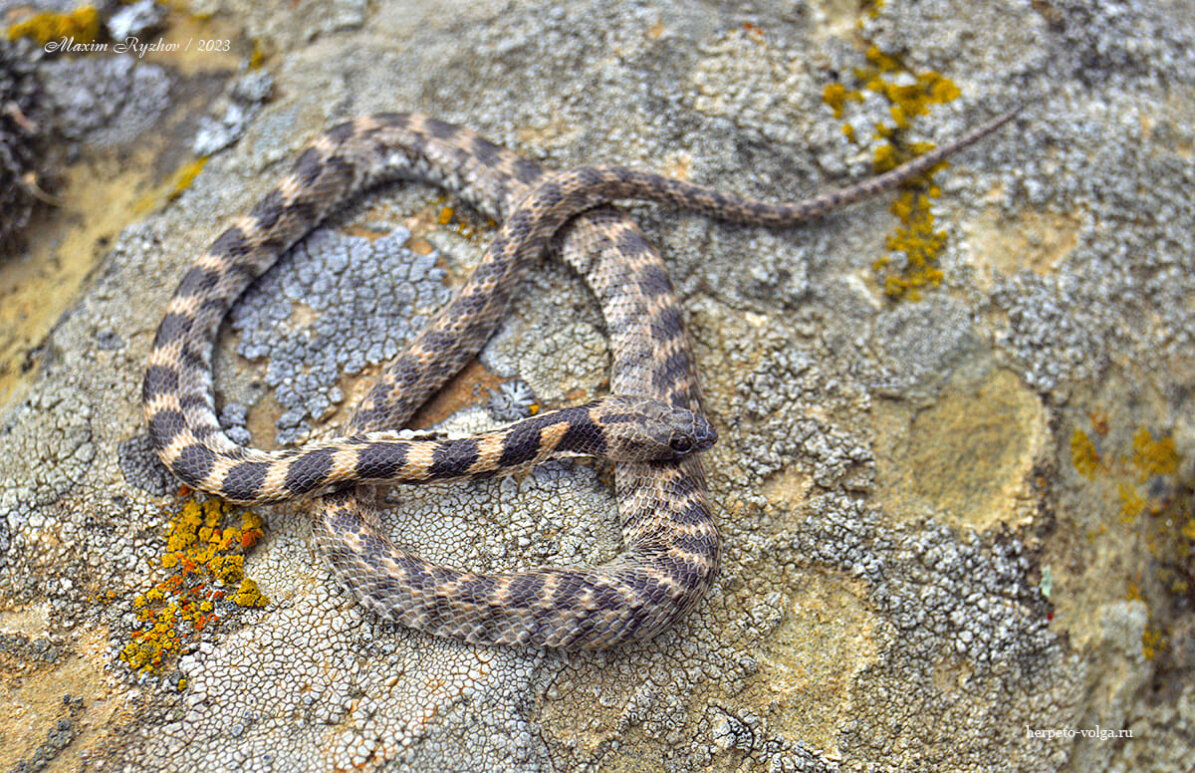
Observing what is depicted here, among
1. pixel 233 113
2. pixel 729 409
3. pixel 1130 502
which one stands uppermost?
pixel 233 113

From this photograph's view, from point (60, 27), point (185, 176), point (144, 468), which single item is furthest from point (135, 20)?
point (144, 468)

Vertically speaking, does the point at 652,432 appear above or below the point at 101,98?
below

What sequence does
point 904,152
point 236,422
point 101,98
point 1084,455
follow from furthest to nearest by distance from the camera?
point 101,98 < point 904,152 < point 1084,455 < point 236,422

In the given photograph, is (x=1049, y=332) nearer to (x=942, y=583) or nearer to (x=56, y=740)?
(x=942, y=583)

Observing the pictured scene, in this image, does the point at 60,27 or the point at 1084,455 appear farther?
the point at 60,27

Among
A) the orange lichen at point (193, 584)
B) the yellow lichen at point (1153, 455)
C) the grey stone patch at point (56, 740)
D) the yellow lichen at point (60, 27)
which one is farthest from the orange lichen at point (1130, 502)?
the yellow lichen at point (60, 27)

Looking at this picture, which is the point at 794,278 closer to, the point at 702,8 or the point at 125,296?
the point at 702,8
